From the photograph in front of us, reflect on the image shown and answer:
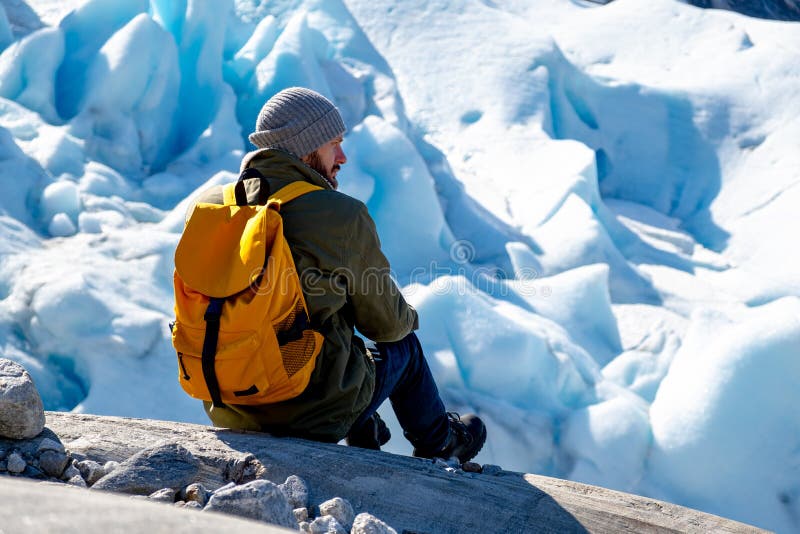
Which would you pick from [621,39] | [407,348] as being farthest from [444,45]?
[407,348]

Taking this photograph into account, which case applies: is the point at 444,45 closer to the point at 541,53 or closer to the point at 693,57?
the point at 541,53

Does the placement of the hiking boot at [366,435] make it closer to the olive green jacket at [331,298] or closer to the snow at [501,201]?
the olive green jacket at [331,298]

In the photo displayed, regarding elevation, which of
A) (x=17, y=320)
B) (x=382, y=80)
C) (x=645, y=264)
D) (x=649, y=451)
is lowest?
(x=645, y=264)

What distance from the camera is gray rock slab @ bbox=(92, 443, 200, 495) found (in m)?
1.54

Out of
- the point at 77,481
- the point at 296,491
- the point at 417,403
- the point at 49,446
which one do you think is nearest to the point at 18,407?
the point at 49,446

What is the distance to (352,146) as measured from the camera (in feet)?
17.5

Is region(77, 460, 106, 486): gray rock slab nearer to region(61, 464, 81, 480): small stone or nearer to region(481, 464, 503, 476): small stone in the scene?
region(61, 464, 81, 480): small stone

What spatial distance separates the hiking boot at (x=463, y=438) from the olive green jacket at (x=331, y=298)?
35 cm

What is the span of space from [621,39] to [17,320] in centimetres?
665

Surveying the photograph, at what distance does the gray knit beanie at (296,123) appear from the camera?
1.90 m

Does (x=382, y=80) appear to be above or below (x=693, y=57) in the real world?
above

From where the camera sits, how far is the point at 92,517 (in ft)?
2.51

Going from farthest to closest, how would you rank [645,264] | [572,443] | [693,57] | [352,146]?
[693,57] → [645,264] → [352,146] → [572,443]

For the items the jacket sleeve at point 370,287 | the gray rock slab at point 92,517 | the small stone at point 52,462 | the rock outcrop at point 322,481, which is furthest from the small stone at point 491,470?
the gray rock slab at point 92,517
